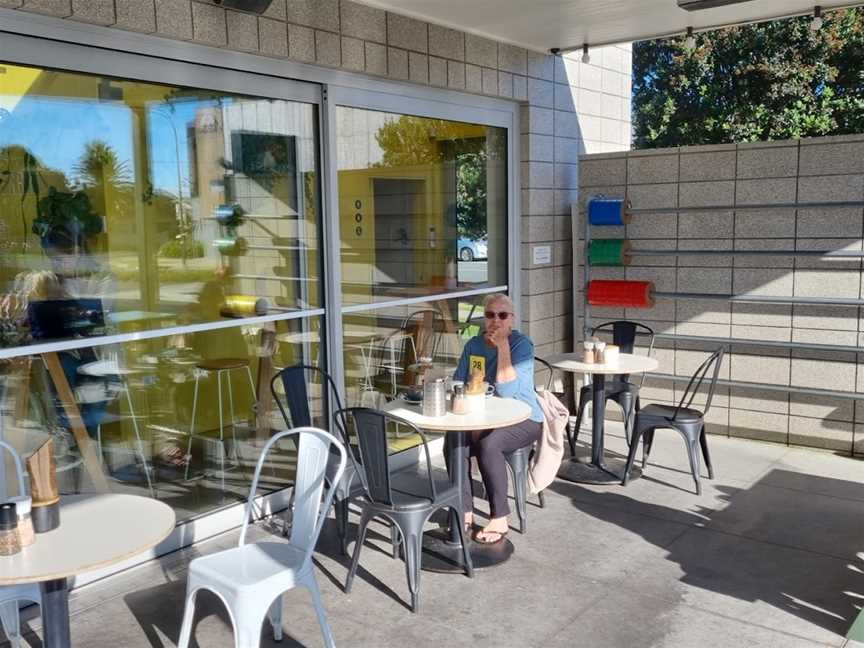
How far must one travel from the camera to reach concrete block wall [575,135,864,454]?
5309 millimetres

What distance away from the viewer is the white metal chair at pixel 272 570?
2561 mm

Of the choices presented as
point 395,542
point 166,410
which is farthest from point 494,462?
point 166,410

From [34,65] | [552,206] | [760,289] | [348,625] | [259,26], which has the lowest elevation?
[348,625]

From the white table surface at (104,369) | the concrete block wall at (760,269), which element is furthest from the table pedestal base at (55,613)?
the concrete block wall at (760,269)

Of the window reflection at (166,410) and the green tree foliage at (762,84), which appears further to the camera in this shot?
the green tree foliage at (762,84)

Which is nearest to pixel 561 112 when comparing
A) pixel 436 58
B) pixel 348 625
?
pixel 436 58

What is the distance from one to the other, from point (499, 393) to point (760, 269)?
2.52 m

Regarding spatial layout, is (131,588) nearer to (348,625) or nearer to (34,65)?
(348,625)

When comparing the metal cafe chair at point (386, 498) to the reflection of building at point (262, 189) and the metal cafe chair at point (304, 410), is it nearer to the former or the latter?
the metal cafe chair at point (304, 410)

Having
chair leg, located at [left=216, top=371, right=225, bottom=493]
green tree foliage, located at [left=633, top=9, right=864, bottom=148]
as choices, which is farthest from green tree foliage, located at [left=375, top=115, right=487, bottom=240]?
green tree foliage, located at [left=633, top=9, right=864, bottom=148]

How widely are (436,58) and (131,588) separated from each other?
3.42m

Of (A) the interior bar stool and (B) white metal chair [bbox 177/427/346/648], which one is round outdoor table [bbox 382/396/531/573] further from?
Answer: (A) the interior bar stool

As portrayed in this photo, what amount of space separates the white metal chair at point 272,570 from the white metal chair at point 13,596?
19.5 inches

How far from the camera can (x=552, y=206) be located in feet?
20.7
